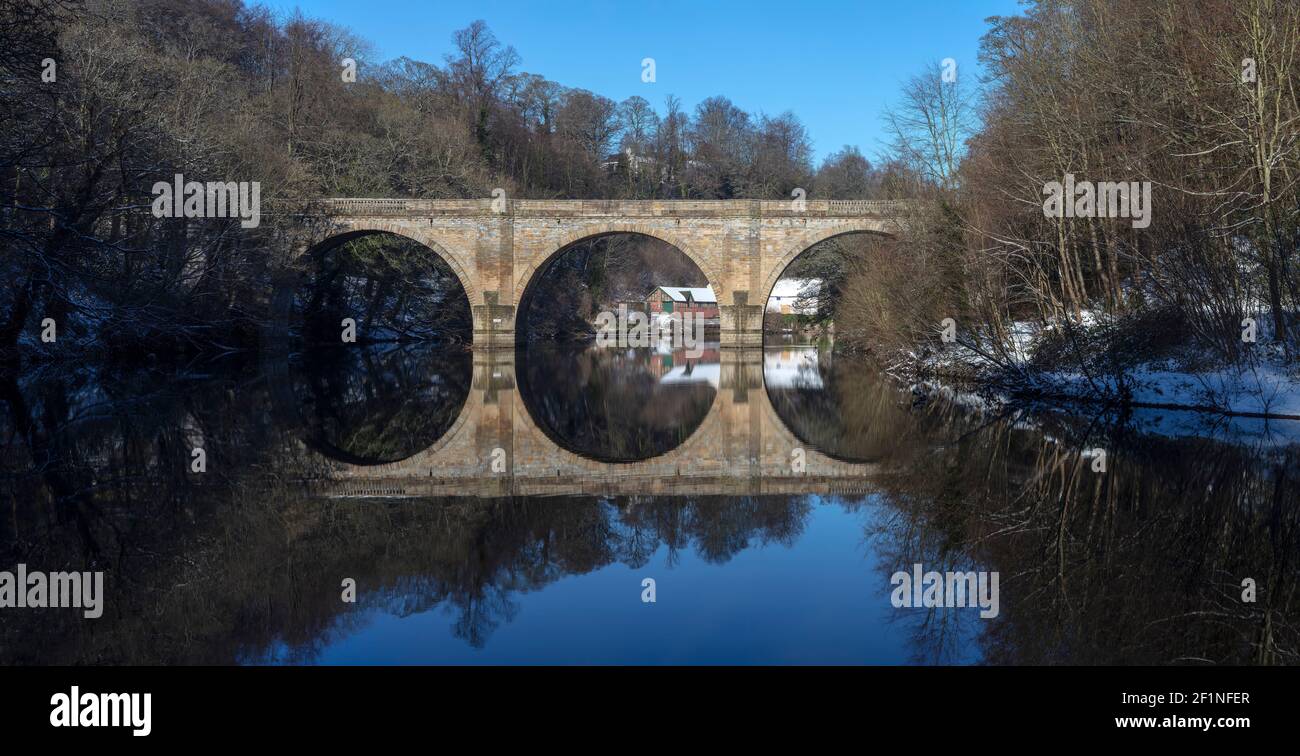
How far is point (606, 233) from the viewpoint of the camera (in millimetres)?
33500

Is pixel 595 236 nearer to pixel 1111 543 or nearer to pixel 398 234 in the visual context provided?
pixel 398 234

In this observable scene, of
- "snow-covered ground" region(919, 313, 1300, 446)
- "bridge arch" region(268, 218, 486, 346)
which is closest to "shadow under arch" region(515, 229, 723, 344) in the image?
"bridge arch" region(268, 218, 486, 346)

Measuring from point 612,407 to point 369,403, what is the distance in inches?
156

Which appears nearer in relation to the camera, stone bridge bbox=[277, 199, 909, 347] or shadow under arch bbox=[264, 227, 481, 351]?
shadow under arch bbox=[264, 227, 481, 351]

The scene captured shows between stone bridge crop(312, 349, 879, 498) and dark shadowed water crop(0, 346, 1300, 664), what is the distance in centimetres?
5

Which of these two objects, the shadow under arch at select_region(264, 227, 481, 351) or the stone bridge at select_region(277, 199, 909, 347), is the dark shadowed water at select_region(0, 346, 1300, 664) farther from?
the stone bridge at select_region(277, 199, 909, 347)

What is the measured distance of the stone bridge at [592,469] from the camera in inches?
305

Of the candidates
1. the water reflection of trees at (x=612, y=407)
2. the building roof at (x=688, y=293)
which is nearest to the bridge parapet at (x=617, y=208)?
the water reflection of trees at (x=612, y=407)

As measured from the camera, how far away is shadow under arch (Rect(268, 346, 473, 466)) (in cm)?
1033

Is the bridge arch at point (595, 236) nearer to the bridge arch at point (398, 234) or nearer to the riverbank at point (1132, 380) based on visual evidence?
the bridge arch at point (398, 234)

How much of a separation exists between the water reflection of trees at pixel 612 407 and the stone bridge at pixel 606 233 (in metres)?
7.50
